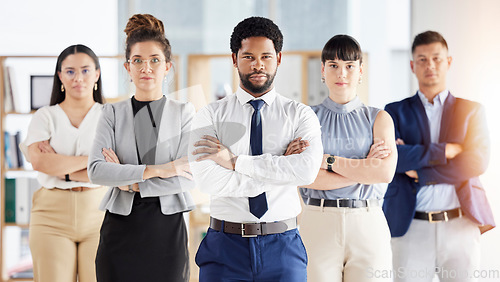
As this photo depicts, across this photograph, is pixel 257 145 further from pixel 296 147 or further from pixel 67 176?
pixel 67 176

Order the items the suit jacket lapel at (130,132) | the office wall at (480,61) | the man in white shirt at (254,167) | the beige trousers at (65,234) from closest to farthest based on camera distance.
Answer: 1. the man in white shirt at (254,167)
2. the suit jacket lapel at (130,132)
3. the beige trousers at (65,234)
4. the office wall at (480,61)

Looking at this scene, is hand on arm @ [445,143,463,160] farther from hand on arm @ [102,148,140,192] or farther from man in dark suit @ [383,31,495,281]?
hand on arm @ [102,148,140,192]

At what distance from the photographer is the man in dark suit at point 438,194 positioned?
3.17 m

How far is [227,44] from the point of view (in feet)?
20.4

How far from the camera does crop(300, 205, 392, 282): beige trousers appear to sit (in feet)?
9.07

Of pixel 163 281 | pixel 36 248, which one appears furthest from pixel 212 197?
pixel 36 248

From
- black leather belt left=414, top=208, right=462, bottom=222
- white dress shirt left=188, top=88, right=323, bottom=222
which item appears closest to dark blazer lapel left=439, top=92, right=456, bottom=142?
black leather belt left=414, top=208, right=462, bottom=222

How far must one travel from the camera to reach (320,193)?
2846 millimetres

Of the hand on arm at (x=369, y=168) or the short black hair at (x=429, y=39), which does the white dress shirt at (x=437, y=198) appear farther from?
the short black hair at (x=429, y=39)

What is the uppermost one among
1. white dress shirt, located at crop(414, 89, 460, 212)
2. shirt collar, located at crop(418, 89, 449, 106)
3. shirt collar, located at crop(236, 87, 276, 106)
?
shirt collar, located at crop(418, 89, 449, 106)

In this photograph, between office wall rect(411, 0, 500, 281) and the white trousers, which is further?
office wall rect(411, 0, 500, 281)

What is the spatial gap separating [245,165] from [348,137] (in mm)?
781

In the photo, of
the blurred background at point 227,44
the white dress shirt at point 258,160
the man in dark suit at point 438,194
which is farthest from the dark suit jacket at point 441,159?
the white dress shirt at point 258,160

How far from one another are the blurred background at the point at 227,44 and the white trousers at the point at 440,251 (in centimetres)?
55
